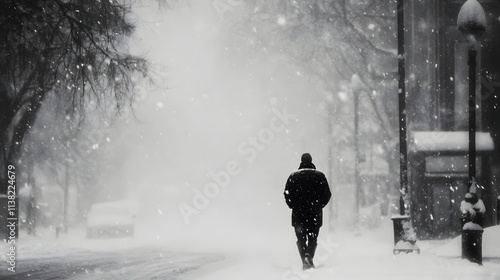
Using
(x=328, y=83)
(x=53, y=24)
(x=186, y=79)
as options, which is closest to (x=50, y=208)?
(x=186, y=79)

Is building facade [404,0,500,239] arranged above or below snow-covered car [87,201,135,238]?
above

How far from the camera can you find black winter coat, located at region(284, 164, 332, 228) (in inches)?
483

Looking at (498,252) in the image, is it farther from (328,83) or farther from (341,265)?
(328,83)

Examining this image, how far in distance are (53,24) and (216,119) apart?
212 feet

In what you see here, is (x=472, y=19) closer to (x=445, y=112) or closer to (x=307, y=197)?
(x=307, y=197)

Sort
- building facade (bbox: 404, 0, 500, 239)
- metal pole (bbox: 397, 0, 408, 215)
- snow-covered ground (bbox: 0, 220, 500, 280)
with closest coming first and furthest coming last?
snow-covered ground (bbox: 0, 220, 500, 280), metal pole (bbox: 397, 0, 408, 215), building facade (bbox: 404, 0, 500, 239)

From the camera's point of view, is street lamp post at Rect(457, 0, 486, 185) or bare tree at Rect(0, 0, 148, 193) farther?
street lamp post at Rect(457, 0, 486, 185)

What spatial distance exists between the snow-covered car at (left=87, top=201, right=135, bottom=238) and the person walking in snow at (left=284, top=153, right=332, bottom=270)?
888 inches

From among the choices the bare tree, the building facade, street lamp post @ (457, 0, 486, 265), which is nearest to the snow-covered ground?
street lamp post @ (457, 0, 486, 265)

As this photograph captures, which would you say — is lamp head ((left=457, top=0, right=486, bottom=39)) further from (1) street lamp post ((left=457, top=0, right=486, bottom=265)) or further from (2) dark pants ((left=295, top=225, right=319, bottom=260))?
(2) dark pants ((left=295, top=225, right=319, bottom=260))

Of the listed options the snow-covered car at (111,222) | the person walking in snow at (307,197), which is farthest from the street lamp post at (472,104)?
the snow-covered car at (111,222)

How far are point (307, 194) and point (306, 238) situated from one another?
2.50ft

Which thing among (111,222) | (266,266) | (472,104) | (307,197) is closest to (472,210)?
(472,104)

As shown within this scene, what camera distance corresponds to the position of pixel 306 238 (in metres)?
12.5
